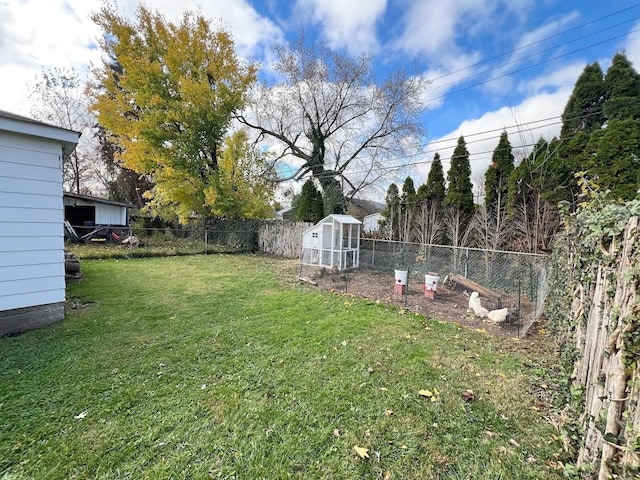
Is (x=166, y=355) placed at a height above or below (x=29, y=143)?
below

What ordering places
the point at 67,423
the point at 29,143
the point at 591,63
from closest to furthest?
the point at 67,423, the point at 29,143, the point at 591,63

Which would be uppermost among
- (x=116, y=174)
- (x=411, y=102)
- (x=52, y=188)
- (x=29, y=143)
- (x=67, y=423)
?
(x=411, y=102)

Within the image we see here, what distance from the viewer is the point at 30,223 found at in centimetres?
395

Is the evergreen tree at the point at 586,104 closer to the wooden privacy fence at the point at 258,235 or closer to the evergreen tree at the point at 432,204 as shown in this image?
the evergreen tree at the point at 432,204

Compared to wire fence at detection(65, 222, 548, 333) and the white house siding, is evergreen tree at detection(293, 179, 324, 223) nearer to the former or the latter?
wire fence at detection(65, 222, 548, 333)

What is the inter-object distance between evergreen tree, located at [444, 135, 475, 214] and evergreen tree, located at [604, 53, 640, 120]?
347 centimetres

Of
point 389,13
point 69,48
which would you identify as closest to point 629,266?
point 389,13

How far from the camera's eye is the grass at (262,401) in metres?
1.86

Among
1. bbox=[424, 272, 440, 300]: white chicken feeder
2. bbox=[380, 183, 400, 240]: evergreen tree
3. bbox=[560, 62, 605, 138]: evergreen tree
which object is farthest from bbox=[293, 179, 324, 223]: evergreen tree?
bbox=[560, 62, 605, 138]: evergreen tree

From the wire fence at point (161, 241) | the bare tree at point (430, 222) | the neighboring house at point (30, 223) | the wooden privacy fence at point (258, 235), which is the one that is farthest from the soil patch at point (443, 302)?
the wire fence at point (161, 241)

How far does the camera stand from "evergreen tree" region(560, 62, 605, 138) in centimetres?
747

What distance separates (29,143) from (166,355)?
355 cm

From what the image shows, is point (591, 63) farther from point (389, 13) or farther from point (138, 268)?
point (138, 268)

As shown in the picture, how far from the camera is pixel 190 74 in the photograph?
1343 cm
